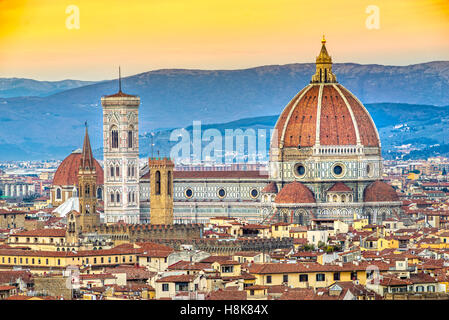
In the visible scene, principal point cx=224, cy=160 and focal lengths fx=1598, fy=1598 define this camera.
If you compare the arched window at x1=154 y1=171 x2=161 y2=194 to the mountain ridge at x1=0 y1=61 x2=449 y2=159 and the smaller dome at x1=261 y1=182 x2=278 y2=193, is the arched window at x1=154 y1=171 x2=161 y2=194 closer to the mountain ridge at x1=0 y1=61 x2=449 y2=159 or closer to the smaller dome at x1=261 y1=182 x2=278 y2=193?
the mountain ridge at x1=0 y1=61 x2=449 y2=159

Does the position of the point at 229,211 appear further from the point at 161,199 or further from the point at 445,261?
the point at 445,261

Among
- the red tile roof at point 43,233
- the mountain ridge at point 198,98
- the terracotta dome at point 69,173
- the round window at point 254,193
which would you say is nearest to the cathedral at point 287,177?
the round window at point 254,193

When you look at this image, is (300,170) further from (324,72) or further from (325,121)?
(324,72)

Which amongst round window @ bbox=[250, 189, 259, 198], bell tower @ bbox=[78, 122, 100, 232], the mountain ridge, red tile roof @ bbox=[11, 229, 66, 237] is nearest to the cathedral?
round window @ bbox=[250, 189, 259, 198]

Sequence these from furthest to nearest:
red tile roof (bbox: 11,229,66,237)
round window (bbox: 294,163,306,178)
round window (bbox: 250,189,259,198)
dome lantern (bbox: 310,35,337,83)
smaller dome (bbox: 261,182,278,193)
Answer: round window (bbox: 250,189,259,198) < dome lantern (bbox: 310,35,337,83) < round window (bbox: 294,163,306,178) < smaller dome (bbox: 261,182,278,193) < red tile roof (bbox: 11,229,66,237)

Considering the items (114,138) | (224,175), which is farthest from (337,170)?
(114,138)
